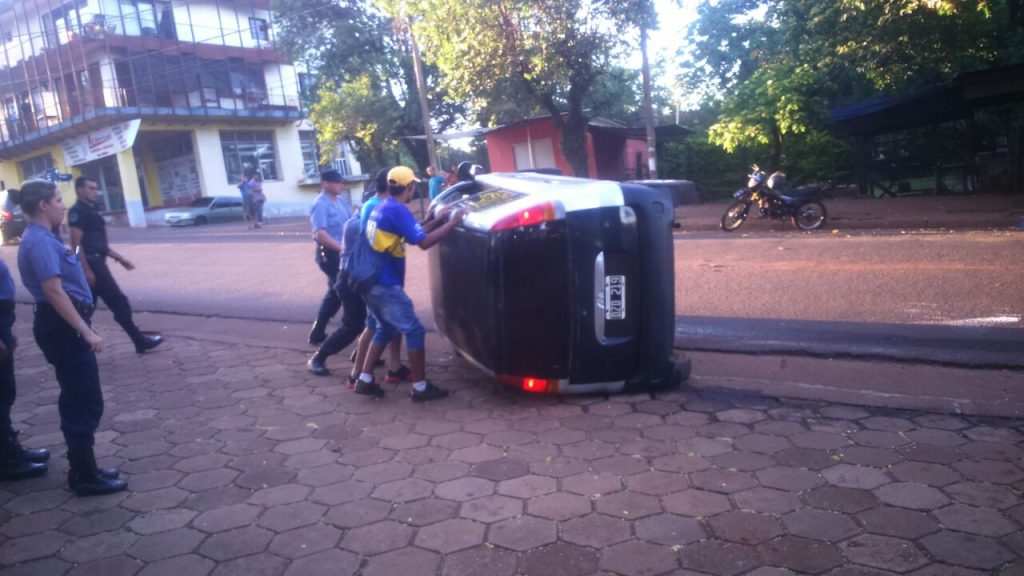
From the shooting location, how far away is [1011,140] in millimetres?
16312

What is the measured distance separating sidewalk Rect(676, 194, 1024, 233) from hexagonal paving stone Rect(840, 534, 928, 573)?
35.9 feet

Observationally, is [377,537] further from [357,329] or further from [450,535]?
[357,329]

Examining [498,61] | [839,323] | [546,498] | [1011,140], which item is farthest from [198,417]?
[1011,140]

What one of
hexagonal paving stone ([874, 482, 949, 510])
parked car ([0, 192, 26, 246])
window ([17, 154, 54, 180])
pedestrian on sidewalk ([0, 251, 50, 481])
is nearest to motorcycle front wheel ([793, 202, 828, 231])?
hexagonal paving stone ([874, 482, 949, 510])

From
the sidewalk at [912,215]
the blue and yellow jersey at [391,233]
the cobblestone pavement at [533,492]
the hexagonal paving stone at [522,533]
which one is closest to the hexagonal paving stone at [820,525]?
the cobblestone pavement at [533,492]

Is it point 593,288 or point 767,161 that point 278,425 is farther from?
point 767,161

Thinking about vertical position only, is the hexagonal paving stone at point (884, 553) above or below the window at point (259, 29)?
below

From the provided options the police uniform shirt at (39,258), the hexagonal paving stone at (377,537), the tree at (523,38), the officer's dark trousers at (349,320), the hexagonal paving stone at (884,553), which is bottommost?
the hexagonal paving stone at (884,553)

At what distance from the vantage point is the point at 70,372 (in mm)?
3783

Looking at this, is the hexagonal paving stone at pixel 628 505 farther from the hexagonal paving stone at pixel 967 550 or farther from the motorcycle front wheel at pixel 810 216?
the motorcycle front wheel at pixel 810 216

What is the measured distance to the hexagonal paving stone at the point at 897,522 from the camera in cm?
292

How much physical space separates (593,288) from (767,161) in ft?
62.3

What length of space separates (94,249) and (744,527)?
618cm

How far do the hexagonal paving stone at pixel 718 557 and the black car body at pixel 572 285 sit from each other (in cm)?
167
